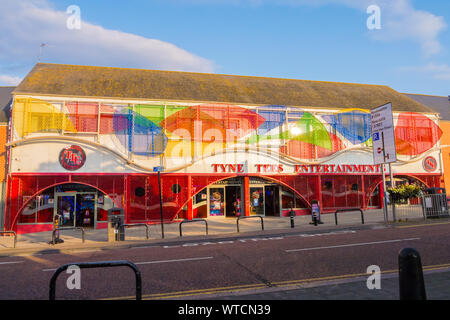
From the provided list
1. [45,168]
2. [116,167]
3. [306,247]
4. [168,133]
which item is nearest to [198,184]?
[168,133]

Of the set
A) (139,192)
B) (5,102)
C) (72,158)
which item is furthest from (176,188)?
(5,102)

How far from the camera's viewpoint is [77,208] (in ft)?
61.9

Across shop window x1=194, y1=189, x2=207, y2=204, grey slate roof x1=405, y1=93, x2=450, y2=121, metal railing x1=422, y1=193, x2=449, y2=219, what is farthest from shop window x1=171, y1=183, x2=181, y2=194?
grey slate roof x1=405, y1=93, x2=450, y2=121

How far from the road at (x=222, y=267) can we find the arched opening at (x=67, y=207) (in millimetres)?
8462

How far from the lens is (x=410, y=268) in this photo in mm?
3547

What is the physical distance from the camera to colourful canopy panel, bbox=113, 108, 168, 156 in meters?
19.3

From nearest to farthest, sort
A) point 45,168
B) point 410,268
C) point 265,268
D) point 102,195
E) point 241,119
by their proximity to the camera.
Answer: point 410,268 → point 265,268 → point 45,168 → point 102,195 → point 241,119

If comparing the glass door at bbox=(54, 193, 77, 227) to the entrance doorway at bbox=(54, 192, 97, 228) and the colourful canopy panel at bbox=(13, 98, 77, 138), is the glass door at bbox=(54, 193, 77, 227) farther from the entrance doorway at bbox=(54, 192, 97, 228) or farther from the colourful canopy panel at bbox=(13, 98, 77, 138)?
the colourful canopy panel at bbox=(13, 98, 77, 138)

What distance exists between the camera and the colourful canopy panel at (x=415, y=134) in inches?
943

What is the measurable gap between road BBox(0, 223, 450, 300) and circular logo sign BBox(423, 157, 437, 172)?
15889 mm

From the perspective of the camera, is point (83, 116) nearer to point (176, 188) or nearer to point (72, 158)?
point (72, 158)

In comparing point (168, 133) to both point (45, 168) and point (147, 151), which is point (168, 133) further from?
point (45, 168)

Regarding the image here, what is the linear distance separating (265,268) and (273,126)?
15.7 m

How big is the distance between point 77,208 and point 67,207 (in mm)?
579
